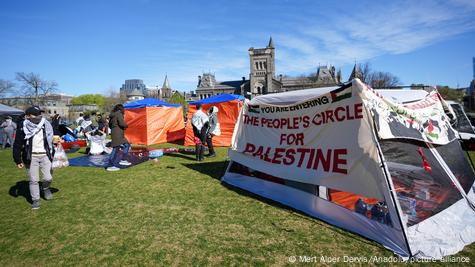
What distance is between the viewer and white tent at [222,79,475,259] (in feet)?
11.8

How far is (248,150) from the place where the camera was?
6250 mm

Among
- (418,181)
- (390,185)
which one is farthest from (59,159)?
(418,181)

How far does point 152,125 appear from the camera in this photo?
14.9 metres

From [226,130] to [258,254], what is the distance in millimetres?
9877

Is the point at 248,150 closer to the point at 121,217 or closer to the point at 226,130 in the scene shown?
the point at 121,217

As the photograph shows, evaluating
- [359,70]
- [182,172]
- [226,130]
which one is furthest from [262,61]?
[182,172]

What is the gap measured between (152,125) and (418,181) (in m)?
13.2

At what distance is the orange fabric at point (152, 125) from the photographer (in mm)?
14609

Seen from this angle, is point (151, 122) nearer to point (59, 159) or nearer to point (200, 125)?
point (59, 159)

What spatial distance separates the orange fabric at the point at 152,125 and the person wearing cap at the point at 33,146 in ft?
30.1

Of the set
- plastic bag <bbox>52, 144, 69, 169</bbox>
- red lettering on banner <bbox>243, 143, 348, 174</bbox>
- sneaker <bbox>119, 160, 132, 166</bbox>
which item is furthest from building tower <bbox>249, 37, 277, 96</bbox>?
red lettering on banner <bbox>243, 143, 348, 174</bbox>

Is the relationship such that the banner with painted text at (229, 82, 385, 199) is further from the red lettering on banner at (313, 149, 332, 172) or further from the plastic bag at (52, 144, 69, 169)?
the plastic bag at (52, 144, 69, 169)

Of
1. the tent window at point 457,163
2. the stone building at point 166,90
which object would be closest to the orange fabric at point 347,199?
the tent window at point 457,163

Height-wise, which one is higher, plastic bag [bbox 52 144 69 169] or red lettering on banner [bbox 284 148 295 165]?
red lettering on banner [bbox 284 148 295 165]
